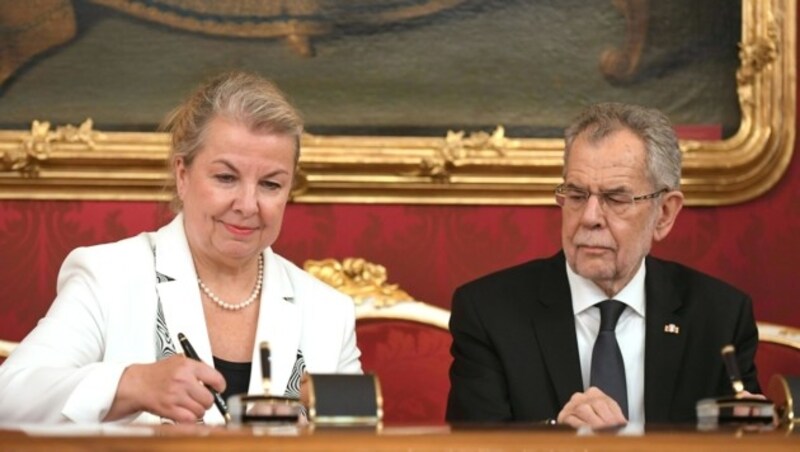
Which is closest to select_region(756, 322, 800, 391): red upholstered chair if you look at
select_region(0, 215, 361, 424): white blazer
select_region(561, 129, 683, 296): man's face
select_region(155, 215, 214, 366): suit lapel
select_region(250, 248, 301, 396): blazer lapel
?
select_region(561, 129, 683, 296): man's face

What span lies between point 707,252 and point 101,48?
204 cm

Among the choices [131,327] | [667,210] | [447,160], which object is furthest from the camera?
[447,160]

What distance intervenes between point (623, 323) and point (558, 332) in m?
0.20

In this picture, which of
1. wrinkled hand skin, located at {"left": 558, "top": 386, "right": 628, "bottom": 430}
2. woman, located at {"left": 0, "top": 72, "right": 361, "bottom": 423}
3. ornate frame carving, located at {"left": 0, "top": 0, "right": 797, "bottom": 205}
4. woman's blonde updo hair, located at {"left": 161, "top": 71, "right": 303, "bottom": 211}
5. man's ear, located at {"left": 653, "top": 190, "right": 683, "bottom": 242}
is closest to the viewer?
wrinkled hand skin, located at {"left": 558, "top": 386, "right": 628, "bottom": 430}

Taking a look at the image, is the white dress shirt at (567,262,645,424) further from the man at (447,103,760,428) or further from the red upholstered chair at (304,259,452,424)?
the red upholstered chair at (304,259,452,424)

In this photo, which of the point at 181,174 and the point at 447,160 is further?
the point at 447,160

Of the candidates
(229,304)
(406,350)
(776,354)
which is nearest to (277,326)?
(229,304)

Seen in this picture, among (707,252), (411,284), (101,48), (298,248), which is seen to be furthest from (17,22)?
(707,252)

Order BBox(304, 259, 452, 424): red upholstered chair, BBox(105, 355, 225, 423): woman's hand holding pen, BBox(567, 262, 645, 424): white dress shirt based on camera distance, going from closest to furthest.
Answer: BBox(105, 355, 225, 423): woman's hand holding pen → BBox(567, 262, 645, 424): white dress shirt → BBox(304, 259, 452, 424): red upholstered chair

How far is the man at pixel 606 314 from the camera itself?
3777 millimetres

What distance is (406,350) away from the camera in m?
4.67

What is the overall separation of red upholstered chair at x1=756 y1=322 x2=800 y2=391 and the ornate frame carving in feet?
1.83

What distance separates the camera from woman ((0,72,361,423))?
3.60 meters

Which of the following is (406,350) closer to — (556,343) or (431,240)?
(431,240)
